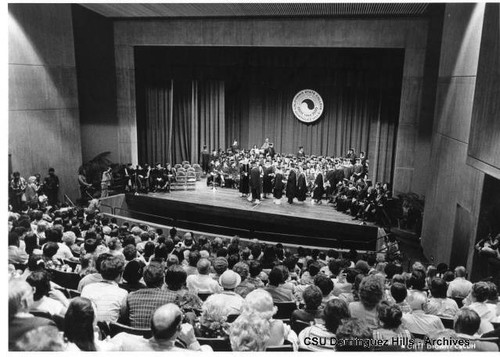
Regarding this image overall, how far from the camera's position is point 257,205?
42.1 feet

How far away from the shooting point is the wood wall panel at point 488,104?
6012 millimetres

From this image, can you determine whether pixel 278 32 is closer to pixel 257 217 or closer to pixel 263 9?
pixel 263 9

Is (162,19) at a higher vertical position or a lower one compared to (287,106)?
higher

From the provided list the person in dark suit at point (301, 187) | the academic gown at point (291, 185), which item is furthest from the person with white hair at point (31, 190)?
the person in dark suit at point (301, 187)

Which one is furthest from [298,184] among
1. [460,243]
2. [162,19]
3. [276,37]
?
[162,19]

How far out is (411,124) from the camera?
1274 centimetres

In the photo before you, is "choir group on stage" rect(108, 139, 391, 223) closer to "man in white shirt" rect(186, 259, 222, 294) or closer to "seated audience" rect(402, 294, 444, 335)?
"man in white shirt" rect(186, 259, 222, 294)

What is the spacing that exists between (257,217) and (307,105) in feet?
24.7

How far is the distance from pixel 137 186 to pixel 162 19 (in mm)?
5434

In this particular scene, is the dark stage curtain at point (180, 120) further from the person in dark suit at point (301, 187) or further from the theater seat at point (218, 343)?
the theater seat at point (218, 343)

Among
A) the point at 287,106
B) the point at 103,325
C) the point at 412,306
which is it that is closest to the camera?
the point at 103,325

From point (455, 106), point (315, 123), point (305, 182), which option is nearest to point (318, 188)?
point (305, 182)

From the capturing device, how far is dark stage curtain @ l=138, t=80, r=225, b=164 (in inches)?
670
